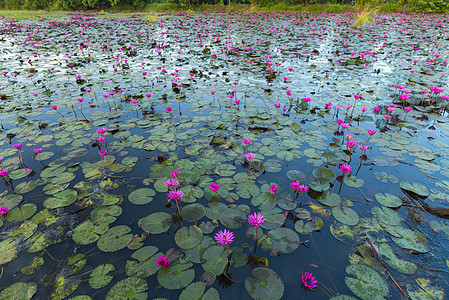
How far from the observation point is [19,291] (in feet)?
4.88

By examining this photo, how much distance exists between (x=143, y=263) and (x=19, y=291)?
2.82 ft

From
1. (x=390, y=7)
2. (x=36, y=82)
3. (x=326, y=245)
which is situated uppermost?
(x=390, y=7)

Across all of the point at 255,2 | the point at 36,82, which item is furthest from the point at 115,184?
the point at 255,2

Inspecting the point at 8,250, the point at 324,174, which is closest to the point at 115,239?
the point at 8,250

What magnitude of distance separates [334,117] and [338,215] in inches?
102

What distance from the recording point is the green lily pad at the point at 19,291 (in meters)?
1.46

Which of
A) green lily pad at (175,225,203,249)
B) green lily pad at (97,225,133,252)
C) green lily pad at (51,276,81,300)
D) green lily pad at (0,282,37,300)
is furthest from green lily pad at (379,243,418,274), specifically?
green lily pad at (0,282,37,300)

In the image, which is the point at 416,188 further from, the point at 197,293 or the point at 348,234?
the point at 197,293

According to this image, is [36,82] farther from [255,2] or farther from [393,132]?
[255,2]

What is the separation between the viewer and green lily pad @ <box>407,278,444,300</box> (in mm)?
1429

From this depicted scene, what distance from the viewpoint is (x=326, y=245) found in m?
1.82

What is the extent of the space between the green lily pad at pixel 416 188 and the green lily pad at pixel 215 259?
87.2 inches

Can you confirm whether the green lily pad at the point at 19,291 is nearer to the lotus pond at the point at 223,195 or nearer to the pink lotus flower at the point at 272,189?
the lotus pond at the point at 223,195

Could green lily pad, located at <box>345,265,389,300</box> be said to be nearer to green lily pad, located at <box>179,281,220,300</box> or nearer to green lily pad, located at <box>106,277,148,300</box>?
green lily pad, located at <box>179,281,220,300</box>
